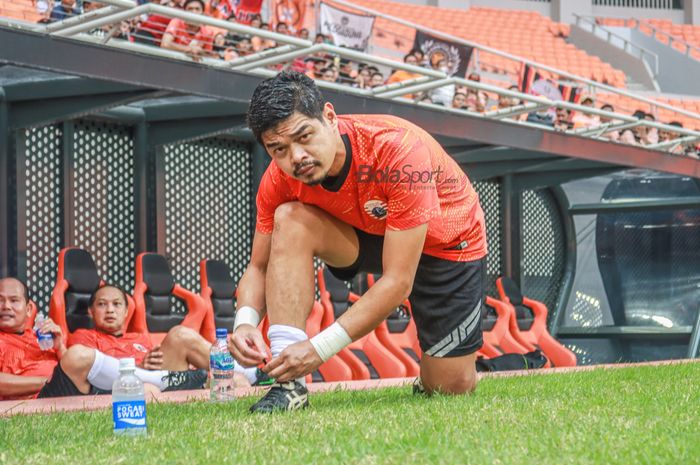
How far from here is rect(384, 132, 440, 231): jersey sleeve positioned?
3.51 meters

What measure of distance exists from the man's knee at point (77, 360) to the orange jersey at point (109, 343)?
3.66 feet

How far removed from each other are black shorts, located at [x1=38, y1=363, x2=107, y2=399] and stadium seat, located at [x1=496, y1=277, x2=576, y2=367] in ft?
21.1

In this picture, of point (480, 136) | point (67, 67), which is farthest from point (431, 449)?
point (480, 136)

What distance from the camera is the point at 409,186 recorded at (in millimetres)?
3523

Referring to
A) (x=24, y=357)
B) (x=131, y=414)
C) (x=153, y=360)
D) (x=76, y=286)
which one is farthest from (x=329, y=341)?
(x=76, y=286)

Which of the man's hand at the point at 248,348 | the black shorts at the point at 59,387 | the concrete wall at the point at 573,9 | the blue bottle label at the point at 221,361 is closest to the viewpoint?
the man's hand at the point at 248,348

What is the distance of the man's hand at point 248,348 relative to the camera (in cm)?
341

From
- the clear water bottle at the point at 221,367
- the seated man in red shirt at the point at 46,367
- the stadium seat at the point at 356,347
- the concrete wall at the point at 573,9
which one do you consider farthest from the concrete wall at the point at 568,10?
the clear water bottle at the point at 221,367

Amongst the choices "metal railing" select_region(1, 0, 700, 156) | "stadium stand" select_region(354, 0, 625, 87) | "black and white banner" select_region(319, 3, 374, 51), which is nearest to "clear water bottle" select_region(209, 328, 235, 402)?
"metal railing" select_region(1, 0, 700, 156)

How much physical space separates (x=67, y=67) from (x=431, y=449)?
472 centimetres

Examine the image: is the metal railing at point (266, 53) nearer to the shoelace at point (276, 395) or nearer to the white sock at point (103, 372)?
the white sock at point (103, 372)

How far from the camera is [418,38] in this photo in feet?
34.5

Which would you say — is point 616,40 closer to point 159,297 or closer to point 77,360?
point 159,297

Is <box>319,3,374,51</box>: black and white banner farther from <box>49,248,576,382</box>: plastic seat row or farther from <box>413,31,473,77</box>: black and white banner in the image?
<box>49,248,576,382</box>: plastic seat row
